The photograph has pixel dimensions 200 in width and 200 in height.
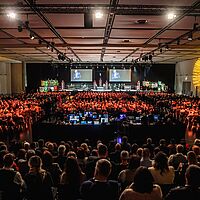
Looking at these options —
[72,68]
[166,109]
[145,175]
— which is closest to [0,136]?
[145,175]

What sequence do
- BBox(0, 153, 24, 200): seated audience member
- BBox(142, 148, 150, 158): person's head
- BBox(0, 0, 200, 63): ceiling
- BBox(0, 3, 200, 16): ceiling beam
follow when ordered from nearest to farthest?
1. BBox(0, 153, 24, 200): seated audience member
2. BBox(142, 148, 150, 158): person's head
3. BBox(0, 0, 200, 63): ceiling
4. BBox(0, 3, 200, 16): ceiling beam

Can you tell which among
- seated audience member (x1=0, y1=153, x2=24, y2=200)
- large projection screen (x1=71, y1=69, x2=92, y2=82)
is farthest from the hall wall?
seated audience member (x1=0, y1=153, x2=24, y2=200)

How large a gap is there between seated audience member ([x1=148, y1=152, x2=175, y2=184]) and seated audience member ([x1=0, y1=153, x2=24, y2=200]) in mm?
2236

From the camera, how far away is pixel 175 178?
587 cm

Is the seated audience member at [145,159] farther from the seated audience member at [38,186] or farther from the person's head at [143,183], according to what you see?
the person's head at [143,183]

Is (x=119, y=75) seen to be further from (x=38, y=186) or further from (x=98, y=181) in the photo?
(x=98, y=181)

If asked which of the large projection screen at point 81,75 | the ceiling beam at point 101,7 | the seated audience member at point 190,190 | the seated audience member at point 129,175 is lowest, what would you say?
the seated audience member at point 129,175

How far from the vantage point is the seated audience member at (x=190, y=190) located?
3.58 metres

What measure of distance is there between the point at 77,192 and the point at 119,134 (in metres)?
9.14

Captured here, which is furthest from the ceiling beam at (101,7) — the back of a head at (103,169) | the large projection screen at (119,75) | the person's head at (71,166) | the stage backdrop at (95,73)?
the large projection screen at (119,75)

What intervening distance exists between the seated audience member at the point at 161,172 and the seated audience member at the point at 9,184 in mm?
2236

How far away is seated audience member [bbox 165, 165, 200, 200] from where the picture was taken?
358 centimetres

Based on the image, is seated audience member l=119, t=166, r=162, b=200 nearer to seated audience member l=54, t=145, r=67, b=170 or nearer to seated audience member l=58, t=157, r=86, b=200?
seated audience member l=58, t=157, r=86, b=200

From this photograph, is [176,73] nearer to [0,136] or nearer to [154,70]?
[154,70]
